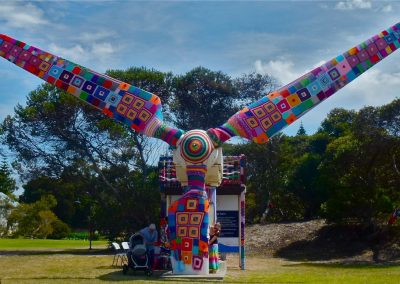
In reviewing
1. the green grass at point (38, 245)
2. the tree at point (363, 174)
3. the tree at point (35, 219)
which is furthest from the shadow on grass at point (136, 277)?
the tree at point (35, 219)

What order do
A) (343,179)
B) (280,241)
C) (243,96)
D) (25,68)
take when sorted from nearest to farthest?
(25,68) < (343,179) < (280,241) < (243,96)

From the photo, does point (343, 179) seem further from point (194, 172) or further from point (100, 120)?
point (100, 120)

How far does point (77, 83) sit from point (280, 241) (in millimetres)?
14284

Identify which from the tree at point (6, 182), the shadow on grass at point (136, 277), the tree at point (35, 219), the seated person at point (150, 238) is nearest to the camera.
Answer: the shadow on grass at point (136, 277)

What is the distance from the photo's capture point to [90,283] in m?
11.6

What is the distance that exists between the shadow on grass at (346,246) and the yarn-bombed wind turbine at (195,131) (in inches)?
340

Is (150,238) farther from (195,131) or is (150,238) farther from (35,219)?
(35,219)

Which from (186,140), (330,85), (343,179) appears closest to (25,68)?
(186,140)

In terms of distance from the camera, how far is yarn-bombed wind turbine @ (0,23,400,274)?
13188mm

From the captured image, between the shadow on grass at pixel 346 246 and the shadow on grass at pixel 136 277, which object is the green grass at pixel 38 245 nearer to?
the shadow on grass at pixel 346 246

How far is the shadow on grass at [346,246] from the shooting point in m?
22.4

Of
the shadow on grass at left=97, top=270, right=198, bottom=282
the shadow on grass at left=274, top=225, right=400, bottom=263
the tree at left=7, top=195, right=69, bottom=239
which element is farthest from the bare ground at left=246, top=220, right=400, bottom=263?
the tree at left=7, top=195, right=69, bottom=239

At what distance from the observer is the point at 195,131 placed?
14.1 meters

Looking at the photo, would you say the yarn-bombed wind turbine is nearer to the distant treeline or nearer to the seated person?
the seated person
